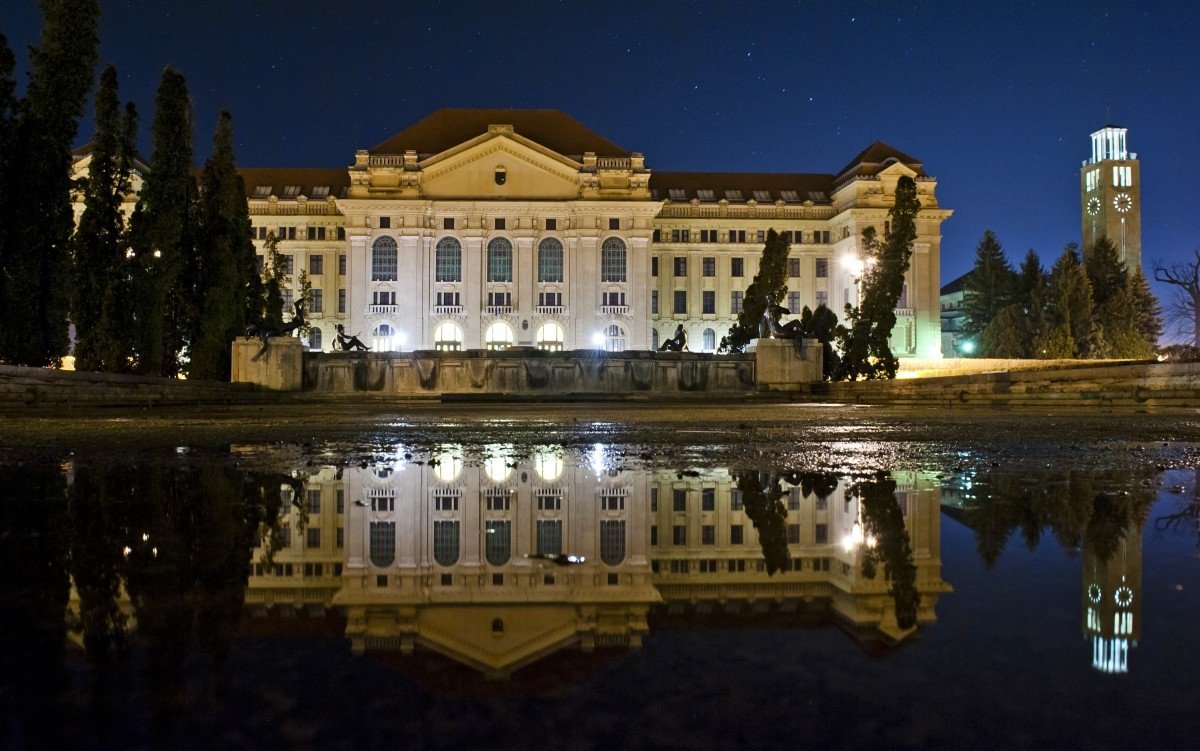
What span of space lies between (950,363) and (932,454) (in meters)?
55.1

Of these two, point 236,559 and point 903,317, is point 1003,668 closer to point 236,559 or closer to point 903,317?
point 236,559

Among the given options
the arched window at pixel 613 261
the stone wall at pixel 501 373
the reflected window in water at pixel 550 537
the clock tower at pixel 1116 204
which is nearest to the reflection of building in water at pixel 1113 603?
the reflected window in water at pixel 550 537

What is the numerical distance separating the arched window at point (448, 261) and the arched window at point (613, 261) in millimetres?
10675

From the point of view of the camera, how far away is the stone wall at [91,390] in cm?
1616

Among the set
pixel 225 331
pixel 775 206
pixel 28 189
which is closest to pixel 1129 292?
pixel 775 206

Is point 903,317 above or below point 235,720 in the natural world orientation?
above

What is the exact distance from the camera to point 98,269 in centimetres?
2481

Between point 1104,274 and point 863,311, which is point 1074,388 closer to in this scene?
point 863,311

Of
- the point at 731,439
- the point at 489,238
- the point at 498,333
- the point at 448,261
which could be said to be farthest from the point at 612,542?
the point at 448,261

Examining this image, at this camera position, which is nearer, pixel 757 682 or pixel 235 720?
pixel 235 720

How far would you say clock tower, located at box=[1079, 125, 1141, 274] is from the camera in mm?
114250

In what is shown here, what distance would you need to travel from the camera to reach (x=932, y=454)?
7.14 metres

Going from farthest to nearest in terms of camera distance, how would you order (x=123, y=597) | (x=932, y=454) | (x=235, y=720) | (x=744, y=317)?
(x=744, y=317) < (x=932, y=454) < (x=123, y=597) < (x=235, y=720)

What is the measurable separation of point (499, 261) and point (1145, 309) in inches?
2176
